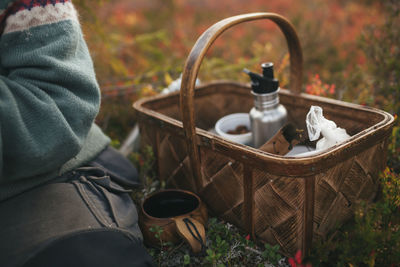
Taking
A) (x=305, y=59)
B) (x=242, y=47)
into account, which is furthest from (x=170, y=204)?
(x=242, y=47)

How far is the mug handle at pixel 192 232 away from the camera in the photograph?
4.23ft

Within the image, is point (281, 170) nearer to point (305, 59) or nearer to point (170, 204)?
point (170, 204)

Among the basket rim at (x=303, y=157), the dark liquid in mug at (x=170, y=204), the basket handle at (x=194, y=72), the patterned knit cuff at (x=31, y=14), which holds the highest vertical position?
the patterned knit cuff at (x=31, y=14)

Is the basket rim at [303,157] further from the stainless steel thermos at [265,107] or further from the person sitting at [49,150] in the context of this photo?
the person sitting at [49,150]

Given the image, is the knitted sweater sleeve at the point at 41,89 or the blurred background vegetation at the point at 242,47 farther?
the blurred background vegetation at the point at 242,47

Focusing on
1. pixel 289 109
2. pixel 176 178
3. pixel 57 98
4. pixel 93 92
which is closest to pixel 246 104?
pixel 289 109

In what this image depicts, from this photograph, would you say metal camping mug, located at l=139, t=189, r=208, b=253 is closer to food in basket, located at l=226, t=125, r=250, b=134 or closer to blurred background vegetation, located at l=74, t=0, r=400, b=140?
food in basket, located at l=226, t=125, r=250, b=134

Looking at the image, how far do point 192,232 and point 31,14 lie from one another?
90 centimetres

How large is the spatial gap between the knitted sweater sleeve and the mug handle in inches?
17.7

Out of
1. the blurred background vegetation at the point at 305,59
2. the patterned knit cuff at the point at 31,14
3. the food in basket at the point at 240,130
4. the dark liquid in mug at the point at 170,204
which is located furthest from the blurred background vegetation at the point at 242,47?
the dark liquid in mug at the point at 170,204

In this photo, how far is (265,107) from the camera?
1.54m

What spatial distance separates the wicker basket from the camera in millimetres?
1190

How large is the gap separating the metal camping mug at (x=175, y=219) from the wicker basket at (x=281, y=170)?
8 cm

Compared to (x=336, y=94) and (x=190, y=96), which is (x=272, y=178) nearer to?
(x=190, y=96)
